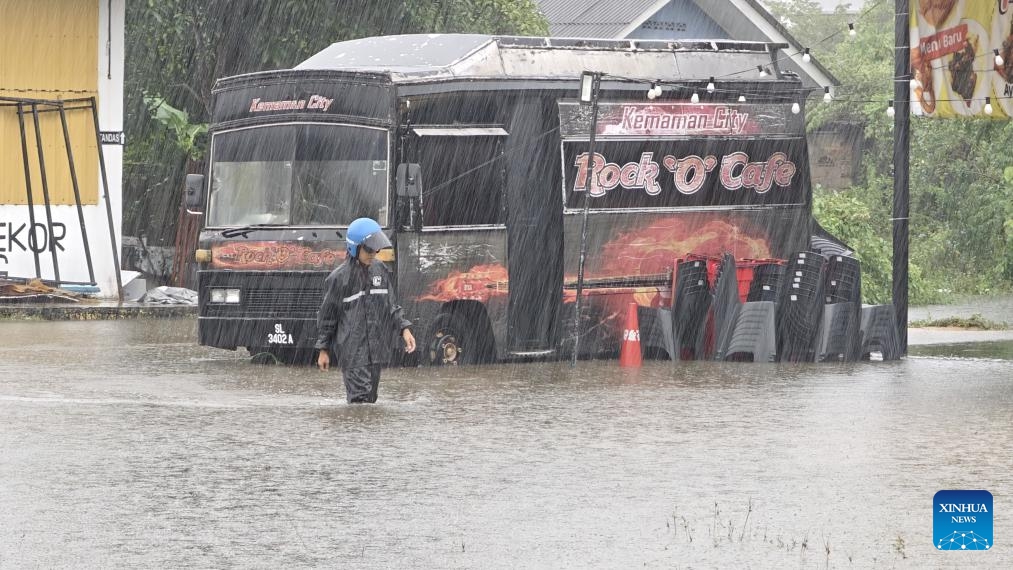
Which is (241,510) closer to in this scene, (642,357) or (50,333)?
(642,357)

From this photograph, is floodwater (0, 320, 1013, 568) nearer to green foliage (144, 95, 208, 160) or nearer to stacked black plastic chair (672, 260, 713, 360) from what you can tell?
stacked black plastic chair (672, 260, 713, 360)

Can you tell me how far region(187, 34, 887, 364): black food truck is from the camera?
1855 cm

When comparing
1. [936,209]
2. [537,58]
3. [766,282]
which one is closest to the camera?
[537,58]

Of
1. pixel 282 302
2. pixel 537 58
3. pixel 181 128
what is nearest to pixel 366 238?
pixel 282 302

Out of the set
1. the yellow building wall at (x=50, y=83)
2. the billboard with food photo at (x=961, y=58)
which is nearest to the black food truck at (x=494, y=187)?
the billboard with food photo at (x=961, y=58)

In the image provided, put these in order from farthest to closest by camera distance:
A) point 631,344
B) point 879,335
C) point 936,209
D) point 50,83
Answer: point 936,209
point 50,83
point 879,335
point 631,344

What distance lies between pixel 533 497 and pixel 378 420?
3.73 metres

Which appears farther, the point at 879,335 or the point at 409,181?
the point at 879,335

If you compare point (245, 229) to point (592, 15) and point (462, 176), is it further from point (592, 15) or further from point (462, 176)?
point (592, 15)

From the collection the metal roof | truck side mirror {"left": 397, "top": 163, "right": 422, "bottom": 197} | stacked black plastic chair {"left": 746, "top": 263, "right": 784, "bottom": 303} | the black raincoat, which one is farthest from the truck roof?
the metal roof

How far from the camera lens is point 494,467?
1151cm

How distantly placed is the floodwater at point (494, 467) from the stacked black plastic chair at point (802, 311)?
1.54 meters

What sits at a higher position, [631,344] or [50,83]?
[50,83]

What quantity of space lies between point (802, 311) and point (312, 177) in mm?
5557
